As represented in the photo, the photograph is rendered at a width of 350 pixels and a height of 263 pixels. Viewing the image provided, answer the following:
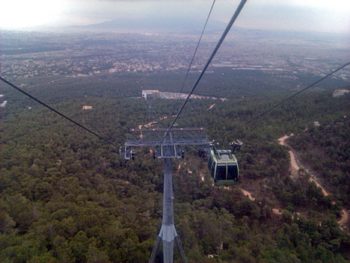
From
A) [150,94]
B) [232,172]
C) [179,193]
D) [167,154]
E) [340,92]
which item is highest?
[167,154]

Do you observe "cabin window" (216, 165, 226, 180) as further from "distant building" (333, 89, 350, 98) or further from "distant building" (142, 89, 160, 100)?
"distant building" (142, 89, 160, 100)

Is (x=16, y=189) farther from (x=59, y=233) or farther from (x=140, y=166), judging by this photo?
(x=140, y=166)

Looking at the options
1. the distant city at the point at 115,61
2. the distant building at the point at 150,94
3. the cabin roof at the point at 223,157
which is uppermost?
the cabin roof at the point at 223,157

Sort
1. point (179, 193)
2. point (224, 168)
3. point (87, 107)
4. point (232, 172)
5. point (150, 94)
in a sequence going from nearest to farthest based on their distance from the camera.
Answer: point (224, 168)
point (232, 172)
point (179, 193)
point (87, 107)
point (150, 94)

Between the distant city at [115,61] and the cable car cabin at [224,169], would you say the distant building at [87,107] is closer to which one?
the distant city at [115,61]

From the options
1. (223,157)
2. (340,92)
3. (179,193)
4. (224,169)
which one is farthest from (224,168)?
(340,92)

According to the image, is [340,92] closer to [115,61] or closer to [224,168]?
[224,168]

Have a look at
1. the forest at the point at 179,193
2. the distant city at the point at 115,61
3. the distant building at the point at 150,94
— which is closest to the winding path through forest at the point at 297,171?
the forest at the point at 179,193

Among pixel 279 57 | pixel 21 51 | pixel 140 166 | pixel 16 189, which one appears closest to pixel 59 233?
pixel 16 189
